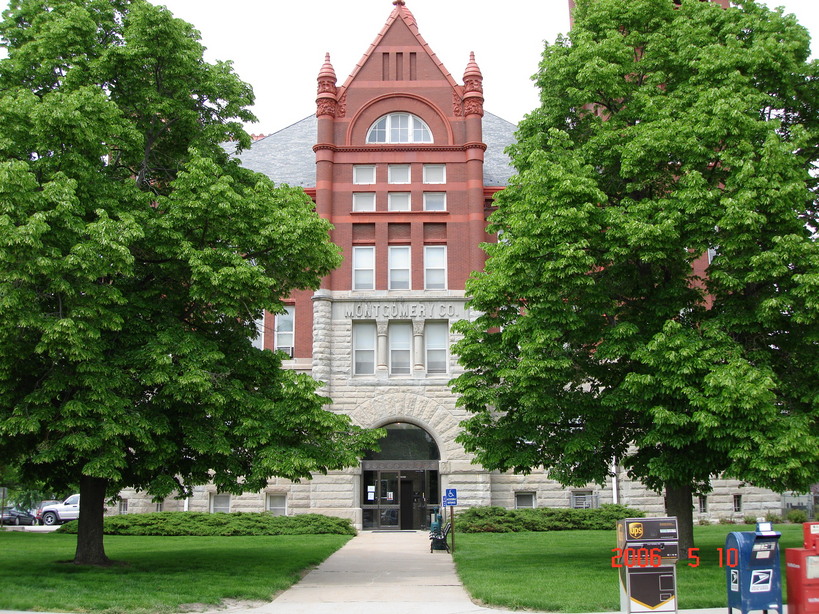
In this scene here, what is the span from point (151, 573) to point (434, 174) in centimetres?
2150

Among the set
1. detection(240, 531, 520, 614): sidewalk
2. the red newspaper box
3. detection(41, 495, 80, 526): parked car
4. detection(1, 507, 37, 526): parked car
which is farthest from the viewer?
detection(1, 507, 37, 526): parked car

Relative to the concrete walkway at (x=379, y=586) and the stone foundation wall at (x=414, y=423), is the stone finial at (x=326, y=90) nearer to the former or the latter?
the stone foundation wall at (x=414, y=423)

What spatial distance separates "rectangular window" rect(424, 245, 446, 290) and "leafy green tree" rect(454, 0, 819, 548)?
11.8m

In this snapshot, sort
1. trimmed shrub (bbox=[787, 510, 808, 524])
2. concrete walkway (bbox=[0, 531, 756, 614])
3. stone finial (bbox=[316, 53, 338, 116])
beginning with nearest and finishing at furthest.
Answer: concrete walkway (bbox=[0, 531, 756, 614])
trimmed shrub (bbox=[787, 510, 808, 524])
stone finial (bbox=[316, 53, 338, 116])

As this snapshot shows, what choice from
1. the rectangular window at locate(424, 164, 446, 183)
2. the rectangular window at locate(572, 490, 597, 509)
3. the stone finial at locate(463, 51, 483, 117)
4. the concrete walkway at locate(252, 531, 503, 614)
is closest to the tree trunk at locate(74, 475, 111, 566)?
the concrete walkway at locate(252, 531, 503, 614)

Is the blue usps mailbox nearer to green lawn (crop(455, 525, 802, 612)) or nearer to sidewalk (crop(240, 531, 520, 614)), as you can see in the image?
green lawn (crop(455, 525, 802, 612))

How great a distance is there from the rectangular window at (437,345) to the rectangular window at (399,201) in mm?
5087

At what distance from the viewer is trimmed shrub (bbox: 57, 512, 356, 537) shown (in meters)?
29.5

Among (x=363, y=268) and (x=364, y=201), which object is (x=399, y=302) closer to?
(x=363, y=268)

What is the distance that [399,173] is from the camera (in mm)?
34156

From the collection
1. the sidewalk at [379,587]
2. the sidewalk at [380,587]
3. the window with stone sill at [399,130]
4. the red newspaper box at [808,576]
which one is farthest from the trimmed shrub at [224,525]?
the red newspaper box at [808,576]

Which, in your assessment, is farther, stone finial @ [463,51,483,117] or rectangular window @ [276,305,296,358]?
stone finial @ [463,51,483,117]

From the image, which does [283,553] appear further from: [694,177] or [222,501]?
[694,177]

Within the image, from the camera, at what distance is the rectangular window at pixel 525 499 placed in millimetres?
32312
